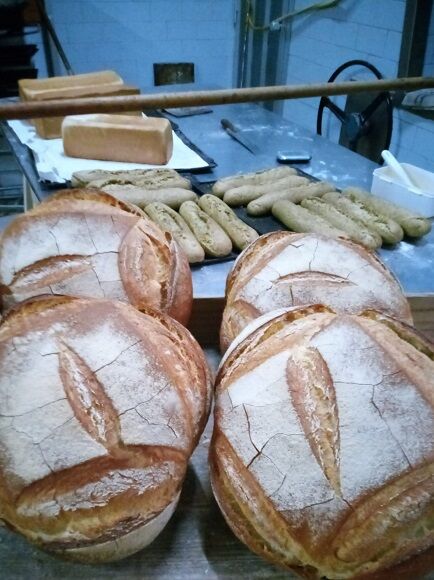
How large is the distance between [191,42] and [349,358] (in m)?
5.02

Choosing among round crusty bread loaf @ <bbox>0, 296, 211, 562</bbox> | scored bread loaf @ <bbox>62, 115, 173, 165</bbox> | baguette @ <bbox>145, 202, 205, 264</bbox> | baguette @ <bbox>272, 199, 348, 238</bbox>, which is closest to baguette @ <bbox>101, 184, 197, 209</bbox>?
baguette @ <bbox>145, 202, 205, 264</bbox>

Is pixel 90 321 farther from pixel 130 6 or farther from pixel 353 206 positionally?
pixel 130 6

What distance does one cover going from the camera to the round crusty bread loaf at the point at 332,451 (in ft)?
2.32

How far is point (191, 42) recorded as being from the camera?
510 cm

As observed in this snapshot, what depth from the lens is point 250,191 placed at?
2338 mm

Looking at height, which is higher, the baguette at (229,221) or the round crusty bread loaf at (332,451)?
the round crusty bread loaf at (332,451)

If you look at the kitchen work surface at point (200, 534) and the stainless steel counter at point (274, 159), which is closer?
the kitchen work surface at point (200, 534)

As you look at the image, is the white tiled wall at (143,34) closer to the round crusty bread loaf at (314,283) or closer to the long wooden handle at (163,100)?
the long wooden handle at (163,100)

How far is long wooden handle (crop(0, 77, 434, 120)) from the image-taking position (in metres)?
1.12

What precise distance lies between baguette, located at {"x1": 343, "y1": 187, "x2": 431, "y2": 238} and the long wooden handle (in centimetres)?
96

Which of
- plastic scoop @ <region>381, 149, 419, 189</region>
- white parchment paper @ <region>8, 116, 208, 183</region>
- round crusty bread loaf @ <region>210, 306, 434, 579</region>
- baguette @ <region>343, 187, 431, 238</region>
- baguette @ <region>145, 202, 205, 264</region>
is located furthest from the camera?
white parchment paper @ <region>8, 116, 208, 183</region>

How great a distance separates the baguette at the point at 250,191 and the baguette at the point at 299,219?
0.15 metres

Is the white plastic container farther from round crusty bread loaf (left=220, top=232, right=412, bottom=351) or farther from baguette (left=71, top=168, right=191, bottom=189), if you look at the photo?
round crusty bread loaf (left=220, top=232, right=412, bottom=351)

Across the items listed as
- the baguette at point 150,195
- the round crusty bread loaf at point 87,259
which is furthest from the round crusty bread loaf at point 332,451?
the baguette at point 150,195
